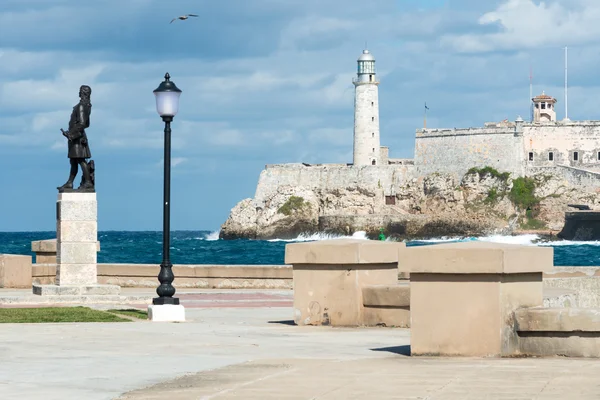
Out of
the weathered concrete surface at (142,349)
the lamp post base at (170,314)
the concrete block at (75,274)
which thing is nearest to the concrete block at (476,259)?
the weathered concrete surface at (142,349)

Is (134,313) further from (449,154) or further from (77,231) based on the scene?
(449,154)

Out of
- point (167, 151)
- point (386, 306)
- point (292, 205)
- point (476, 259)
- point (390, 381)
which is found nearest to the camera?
point (390, 381)

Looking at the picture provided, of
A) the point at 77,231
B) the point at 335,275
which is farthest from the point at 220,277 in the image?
the point at 335,275

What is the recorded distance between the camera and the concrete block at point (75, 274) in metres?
20.8

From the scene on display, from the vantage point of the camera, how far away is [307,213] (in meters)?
129

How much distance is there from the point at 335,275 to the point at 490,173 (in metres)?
107

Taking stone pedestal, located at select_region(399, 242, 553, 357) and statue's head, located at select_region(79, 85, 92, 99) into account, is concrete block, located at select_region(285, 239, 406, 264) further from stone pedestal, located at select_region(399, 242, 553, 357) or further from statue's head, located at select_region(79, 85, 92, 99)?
statue's head, located at select_region(79, 85, 92, 99)

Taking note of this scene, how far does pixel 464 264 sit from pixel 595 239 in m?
106

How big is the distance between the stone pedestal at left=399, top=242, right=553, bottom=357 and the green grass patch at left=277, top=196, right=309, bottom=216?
386 ft

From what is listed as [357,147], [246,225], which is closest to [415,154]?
[357,147]

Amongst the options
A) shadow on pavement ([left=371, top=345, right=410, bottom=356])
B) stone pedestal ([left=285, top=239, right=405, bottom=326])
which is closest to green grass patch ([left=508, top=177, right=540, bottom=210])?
stone pedestal ([left=285, top=239, right=405, bottom=326])

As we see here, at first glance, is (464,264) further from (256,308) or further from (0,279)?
(0,279)

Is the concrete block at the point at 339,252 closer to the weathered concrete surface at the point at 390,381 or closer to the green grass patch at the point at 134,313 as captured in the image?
the green grass patch at the point at 134,313

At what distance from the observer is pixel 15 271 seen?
83.1ft
